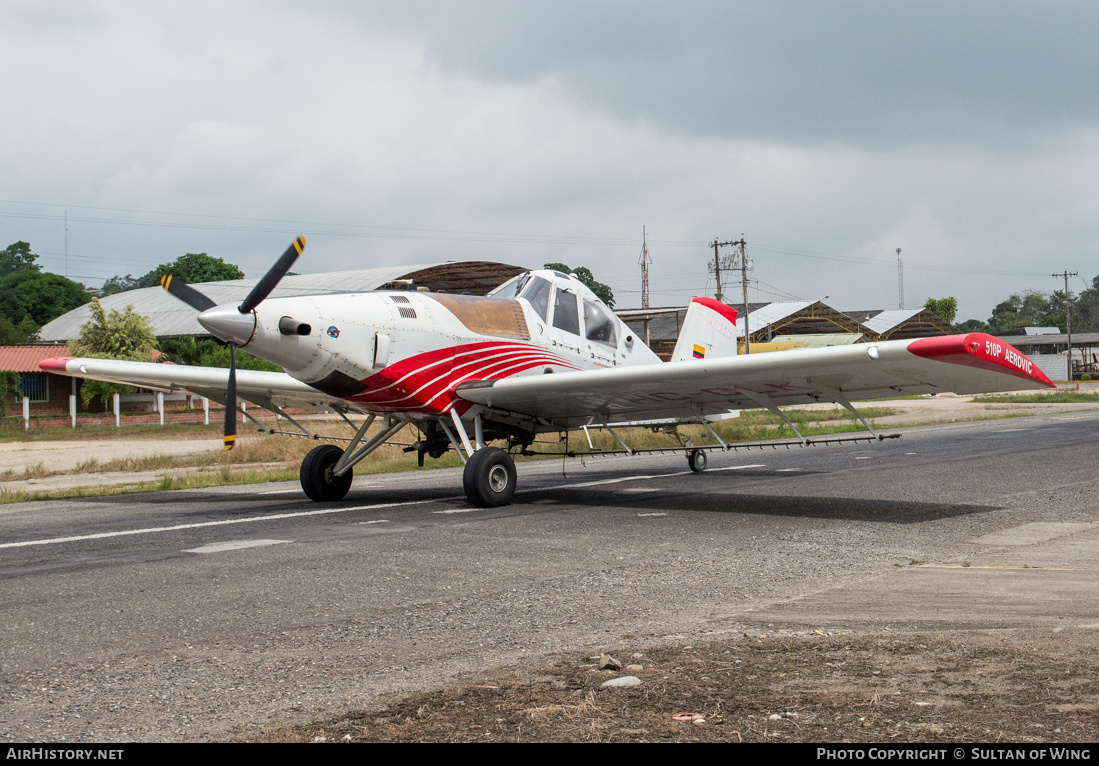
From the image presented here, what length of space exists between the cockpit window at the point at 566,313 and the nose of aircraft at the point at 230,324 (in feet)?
14.9

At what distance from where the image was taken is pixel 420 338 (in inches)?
479

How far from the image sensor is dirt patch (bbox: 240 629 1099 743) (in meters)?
3.64

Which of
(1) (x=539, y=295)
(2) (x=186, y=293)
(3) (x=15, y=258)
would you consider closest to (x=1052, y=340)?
(1) (x=539, y=295)

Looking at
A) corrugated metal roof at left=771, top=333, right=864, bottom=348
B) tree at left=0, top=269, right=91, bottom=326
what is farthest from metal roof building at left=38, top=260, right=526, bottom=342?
corrugated metal roof at left=771, top=333, right=864, bottom=348

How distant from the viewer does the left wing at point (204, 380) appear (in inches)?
578

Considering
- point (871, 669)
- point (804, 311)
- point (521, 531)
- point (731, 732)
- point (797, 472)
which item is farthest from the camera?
point (804, 311)

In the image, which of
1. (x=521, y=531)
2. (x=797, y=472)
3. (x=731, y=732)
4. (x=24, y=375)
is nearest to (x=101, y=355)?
(x=24, y=375)

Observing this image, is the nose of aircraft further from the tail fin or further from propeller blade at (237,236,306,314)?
the tail fin

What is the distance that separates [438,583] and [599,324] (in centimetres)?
797

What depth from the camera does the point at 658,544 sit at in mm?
9070

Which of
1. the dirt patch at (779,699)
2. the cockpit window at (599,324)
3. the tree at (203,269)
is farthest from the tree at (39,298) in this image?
the dirt patch at (779,699)

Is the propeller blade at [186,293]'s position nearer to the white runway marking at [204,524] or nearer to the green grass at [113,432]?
the white runway marking at [204,524]

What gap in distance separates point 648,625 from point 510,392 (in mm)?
6890

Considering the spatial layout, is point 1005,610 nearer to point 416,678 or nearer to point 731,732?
point 731,732
